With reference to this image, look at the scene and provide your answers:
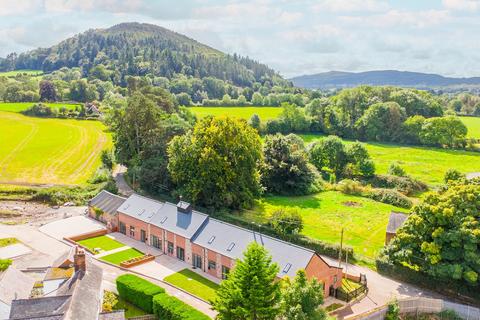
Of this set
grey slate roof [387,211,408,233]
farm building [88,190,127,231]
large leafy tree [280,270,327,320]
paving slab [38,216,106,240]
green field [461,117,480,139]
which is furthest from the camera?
green field [461,117,480,139]

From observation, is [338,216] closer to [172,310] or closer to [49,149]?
[172,310]

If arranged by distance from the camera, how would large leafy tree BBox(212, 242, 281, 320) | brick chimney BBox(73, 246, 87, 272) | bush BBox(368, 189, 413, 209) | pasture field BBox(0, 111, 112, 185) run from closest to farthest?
large leafy tree BBox(212, 242, 281, 320), brick chimney BBox(73, 246, 87, 272), bush BBox(368, 189, 413, 209), pasture field BBox(0, 111, 112, 185)

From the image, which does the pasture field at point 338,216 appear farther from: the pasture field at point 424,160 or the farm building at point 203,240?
the pasture field at point 424,160

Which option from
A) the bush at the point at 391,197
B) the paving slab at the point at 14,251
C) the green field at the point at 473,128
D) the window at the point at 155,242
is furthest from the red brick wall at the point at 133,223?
the green field at the point at 473,128

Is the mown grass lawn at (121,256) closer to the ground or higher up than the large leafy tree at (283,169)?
closer to the ground

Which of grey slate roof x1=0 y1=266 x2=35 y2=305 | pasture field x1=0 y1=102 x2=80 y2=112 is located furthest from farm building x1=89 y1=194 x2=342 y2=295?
pasture field x1=0 y1=102 x2=80 y2=112

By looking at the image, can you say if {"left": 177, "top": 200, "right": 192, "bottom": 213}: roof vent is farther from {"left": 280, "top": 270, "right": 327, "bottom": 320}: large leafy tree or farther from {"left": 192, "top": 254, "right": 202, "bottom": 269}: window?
{"left": 280, "top": 270, "right": 327, "bottom": 320}: large leafy tree

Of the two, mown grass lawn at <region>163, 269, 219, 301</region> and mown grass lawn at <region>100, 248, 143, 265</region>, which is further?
mown grass lawn at <region>100, 248, 143, 265</region>
